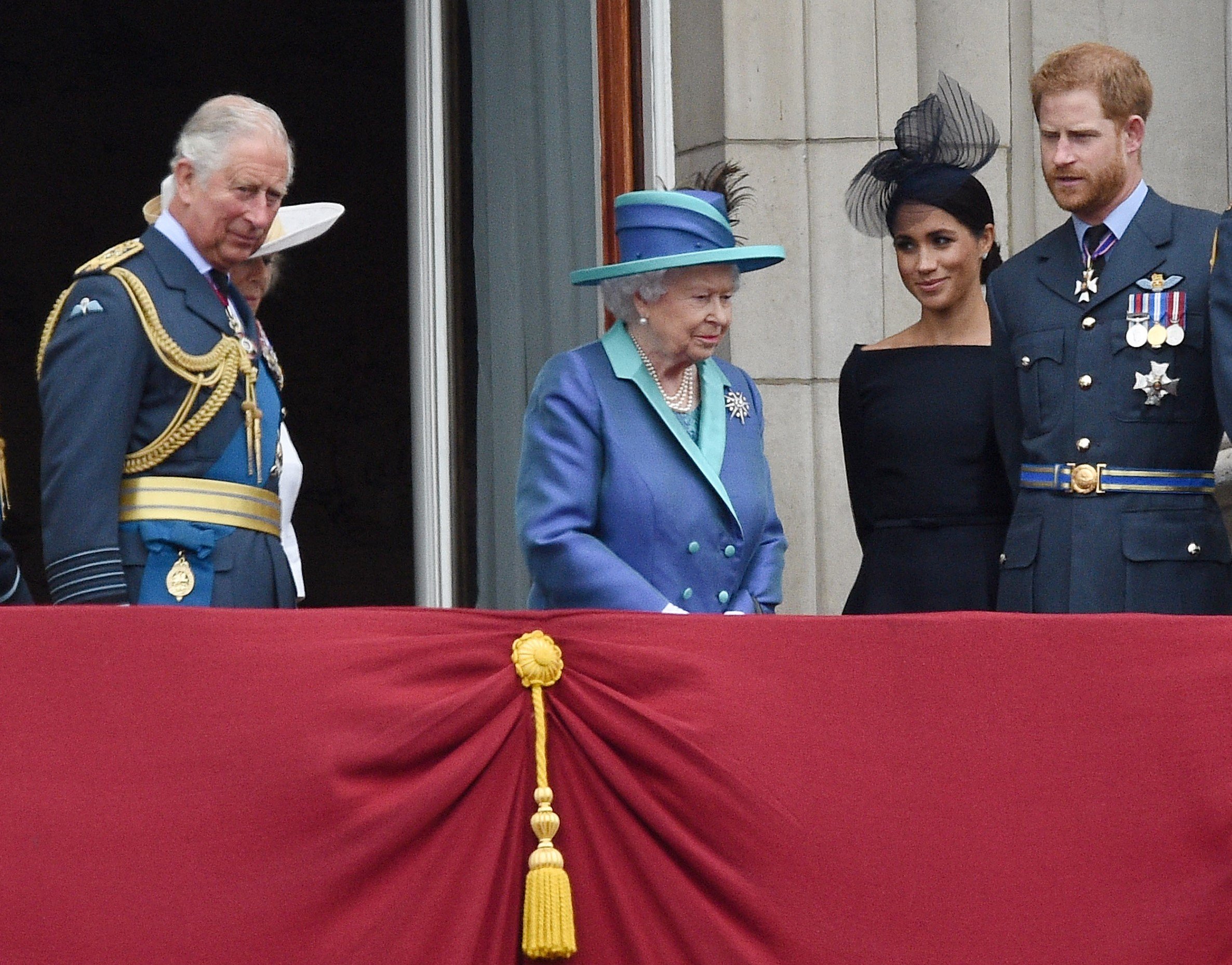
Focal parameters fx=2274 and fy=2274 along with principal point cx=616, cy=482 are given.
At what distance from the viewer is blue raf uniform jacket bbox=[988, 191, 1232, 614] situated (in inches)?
158

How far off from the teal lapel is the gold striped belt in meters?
0.71

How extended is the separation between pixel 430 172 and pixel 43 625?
2.97m

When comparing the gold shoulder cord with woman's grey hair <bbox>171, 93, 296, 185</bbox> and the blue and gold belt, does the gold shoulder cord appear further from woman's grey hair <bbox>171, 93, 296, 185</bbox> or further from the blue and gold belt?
the blue and gold belt

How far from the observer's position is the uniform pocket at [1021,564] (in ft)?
Answer: 13.4

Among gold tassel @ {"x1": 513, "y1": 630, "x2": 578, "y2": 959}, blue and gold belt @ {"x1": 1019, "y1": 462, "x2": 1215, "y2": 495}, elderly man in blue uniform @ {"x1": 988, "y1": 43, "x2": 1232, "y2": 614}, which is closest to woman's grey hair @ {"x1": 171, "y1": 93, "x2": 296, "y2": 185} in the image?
gold tassel @ {"x1": 513, "y1": 630, "x2": 578, "y2": 959}

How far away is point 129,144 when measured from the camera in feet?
32.3

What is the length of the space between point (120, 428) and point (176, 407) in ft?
0.49

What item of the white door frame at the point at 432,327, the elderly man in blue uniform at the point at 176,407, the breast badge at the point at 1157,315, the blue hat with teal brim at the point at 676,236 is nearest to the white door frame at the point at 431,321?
the white door frame at the point at 432,327

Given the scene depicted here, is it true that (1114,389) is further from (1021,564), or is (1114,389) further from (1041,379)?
(1021,564)

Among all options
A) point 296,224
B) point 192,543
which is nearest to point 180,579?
point 192,543

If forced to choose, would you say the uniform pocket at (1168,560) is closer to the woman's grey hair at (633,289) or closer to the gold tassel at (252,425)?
the woman's grey hair at (633,289)

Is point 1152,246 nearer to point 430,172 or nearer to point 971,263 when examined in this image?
point 971,263

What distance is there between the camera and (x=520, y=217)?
5.89 metres

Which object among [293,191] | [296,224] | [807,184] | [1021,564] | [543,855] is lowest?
[543,855]
